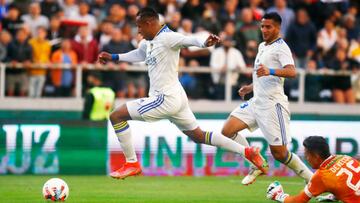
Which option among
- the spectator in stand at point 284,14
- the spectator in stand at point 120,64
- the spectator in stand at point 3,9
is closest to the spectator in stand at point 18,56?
the spectator in stand at point 3,9

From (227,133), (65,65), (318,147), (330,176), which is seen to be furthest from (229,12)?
(330,176)

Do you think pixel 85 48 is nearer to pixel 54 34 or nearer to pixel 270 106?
pixel 54 34

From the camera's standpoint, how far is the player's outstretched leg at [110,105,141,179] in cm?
1502

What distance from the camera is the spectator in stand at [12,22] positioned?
23172mm

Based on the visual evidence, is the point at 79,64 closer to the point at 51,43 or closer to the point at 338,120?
the point at 51,43

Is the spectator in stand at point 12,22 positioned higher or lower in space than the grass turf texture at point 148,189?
higher

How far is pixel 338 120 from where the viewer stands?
2138cm

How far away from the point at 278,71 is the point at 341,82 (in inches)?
436

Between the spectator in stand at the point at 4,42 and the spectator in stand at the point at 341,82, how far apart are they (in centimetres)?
788

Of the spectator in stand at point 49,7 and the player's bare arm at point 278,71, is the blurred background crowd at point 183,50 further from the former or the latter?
the player's bare arm at point 278,71

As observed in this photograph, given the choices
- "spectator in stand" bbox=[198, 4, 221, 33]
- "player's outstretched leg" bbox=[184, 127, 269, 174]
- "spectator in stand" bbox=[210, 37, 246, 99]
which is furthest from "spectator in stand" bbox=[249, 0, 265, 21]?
"player's outstretched leg" bbox=[184, 127, 269, 174]

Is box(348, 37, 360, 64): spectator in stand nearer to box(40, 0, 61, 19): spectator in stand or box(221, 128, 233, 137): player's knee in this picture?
box(40, 0, 61, 19): spectator in stand

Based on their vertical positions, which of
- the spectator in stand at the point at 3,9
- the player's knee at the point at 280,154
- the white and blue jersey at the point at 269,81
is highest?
the spectator in stand at the point at 3,9

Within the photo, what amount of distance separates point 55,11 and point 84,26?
1.01 metres
